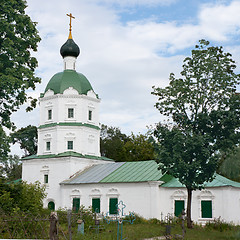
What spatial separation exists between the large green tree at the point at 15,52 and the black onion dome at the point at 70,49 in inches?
666

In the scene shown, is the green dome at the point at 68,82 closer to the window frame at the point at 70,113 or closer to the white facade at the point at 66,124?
the white facade at the point at 66,124

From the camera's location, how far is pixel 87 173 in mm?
33469

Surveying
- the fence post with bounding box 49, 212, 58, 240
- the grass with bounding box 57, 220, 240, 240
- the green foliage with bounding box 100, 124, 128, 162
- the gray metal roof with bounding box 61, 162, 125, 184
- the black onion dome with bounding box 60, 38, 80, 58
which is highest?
the black onion dome with bounding box 60, 38, 80, 58

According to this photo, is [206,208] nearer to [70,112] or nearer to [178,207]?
[178,207]

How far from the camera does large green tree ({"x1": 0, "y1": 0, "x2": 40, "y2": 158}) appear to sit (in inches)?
A: 757

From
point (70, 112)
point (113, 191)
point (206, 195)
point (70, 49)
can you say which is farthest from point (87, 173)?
point (70, 49)

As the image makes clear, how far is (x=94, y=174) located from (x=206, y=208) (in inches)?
413

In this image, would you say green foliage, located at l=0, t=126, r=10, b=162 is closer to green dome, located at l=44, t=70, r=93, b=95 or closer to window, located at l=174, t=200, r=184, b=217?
window, located at l=174, t=200, r=184, b=217

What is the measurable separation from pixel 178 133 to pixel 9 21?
11156 millimetres

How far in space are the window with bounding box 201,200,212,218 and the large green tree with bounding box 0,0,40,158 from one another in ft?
45.8

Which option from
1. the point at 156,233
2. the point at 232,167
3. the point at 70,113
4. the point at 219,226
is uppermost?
the point at 70,113

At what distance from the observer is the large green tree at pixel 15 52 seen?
1922cm

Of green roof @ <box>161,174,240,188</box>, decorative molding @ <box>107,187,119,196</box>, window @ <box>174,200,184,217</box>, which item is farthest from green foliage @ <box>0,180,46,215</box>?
window @ <box>174,200,184,217</box>

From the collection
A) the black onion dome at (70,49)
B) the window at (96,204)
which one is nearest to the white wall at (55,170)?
the window at (96,204)
